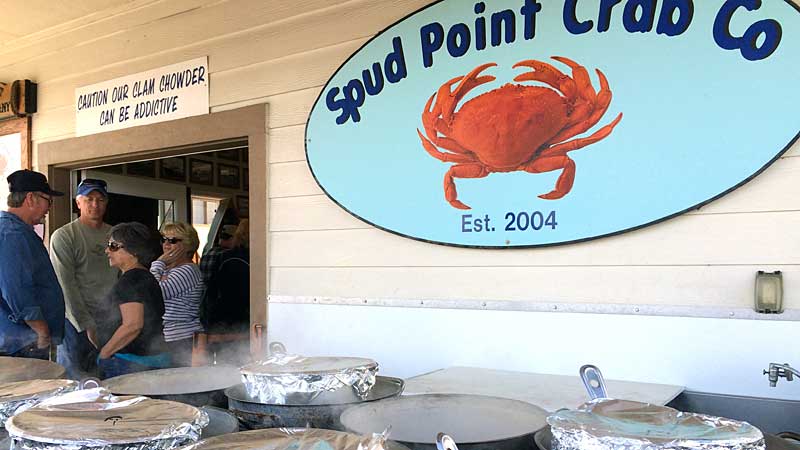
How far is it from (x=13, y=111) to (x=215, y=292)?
167cm

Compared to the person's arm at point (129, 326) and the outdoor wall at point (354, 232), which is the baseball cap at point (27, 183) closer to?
the outdoor wall at point (354, 232)

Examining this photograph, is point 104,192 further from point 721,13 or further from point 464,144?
point 721,13

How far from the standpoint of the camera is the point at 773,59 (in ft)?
5.77

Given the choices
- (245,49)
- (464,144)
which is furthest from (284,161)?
(464,144)

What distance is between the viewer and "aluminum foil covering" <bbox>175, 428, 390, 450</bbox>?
973mm

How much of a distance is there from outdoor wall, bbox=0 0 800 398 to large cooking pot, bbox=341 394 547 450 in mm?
735

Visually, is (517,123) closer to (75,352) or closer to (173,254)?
(173,254)

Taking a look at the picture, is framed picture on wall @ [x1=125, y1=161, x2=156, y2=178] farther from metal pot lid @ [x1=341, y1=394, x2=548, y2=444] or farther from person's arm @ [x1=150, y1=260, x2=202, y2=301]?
metal pot lid @ [x1=341, y1=394, x2=548, y2=444]

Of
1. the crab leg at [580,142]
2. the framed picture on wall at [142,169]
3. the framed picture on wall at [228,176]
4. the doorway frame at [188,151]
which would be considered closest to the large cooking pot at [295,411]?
the crab leg at [580,142]

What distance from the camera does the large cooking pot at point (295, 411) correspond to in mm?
→ 1366

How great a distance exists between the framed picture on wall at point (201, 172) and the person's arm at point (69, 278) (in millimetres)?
1804

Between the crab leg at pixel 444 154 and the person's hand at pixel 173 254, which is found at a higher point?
the crab leg at pixel 444 154

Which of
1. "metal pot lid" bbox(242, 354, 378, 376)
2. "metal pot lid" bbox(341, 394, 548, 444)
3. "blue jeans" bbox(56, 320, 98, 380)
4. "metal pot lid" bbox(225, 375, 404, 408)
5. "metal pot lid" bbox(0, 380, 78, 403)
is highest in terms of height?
"metal pot lid" bbox(242, 354, 378, 376)

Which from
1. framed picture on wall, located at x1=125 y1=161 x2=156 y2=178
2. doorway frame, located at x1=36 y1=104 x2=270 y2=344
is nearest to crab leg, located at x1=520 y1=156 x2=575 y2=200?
doorway frame, located at x1=36 y1=104 x2=270 y2=344
